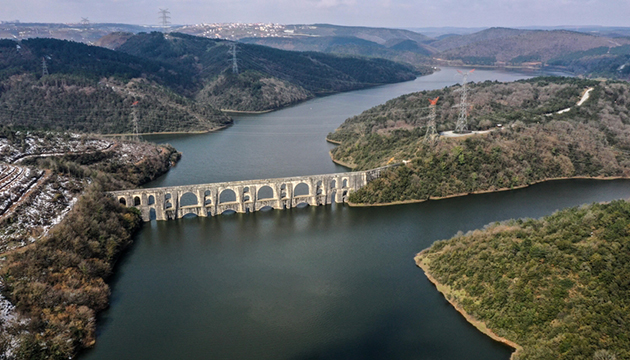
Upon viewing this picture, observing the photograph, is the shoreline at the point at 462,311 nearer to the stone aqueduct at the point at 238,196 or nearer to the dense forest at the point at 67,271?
the stone aqueduct at the point at 238,196

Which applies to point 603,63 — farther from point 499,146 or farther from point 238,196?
point 238,196

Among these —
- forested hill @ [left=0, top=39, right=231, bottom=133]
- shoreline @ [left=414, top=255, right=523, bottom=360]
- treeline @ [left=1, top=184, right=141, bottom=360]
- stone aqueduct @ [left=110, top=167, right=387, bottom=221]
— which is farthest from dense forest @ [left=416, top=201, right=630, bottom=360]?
forested hill @ [left=0, top=39, right=231, bottom=133]

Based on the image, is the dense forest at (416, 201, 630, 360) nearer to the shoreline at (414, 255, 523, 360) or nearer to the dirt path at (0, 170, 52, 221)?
the shoreline at (414, 255, 523, 360)

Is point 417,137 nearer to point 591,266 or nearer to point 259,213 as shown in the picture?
point 259,213

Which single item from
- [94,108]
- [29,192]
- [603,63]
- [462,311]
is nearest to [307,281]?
[462,311]

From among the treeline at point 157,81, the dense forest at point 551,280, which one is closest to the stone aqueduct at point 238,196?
the dense forest at point 551,280
